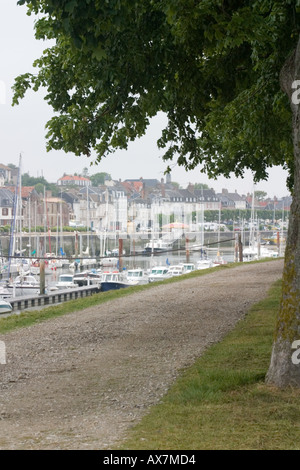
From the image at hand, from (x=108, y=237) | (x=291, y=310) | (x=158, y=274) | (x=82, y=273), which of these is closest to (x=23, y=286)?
(x=82, y=273)

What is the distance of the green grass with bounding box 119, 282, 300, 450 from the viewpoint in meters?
7.59

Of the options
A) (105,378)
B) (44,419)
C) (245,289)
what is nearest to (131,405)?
(44,419)

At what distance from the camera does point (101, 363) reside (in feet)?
42.2

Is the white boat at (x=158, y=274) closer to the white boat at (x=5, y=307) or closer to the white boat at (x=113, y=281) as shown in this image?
the white boat at (x=113, y=281)

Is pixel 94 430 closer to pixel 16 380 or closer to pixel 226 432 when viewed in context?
pixel 226 432

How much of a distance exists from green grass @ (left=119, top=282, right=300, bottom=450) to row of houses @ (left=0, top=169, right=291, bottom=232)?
69230 mm

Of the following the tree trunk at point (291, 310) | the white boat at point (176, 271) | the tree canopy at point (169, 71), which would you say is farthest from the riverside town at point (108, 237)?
the tree trunk at point (291, 310)

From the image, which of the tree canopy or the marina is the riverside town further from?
the tree canopy

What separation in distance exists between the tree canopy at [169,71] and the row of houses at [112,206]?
62.7m

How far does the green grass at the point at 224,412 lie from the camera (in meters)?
7.59

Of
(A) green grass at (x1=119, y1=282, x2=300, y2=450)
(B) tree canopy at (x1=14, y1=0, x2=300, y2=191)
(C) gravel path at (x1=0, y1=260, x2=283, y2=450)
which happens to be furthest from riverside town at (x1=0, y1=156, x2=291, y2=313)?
(A) green grass at (x1=119, y1=282, x2=300, y2=450)

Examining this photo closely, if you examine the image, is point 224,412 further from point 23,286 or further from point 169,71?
point 23,286

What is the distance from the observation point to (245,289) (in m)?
25.5

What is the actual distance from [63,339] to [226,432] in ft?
28.1
